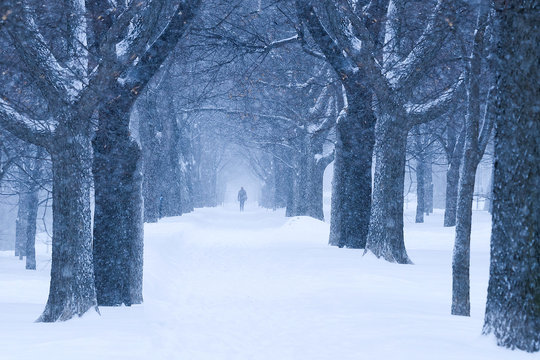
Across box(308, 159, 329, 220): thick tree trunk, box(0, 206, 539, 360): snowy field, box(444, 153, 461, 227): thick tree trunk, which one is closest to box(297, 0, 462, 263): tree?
box(0, 206, 539, 360): snowy field

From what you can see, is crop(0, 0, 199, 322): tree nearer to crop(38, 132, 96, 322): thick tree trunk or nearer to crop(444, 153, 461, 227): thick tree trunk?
crop(38, 132, 96, 322): thick tree trunk

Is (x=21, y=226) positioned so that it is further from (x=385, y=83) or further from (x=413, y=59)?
(x=413, y=59)

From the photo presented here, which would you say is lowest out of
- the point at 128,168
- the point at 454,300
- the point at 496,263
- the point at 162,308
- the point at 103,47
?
the point at 162,308

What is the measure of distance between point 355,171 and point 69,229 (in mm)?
8420

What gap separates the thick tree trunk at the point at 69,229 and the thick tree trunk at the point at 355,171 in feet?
26.5

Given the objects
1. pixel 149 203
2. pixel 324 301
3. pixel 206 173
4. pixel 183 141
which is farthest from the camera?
pixel 206 173

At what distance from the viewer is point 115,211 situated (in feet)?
32.7

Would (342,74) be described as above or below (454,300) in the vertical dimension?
above

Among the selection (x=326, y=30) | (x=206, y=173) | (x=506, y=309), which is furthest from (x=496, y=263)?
(x=206, y=173)

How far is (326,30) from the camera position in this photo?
13.8 m

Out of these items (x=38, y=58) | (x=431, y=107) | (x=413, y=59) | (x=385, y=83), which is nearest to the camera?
(x=38, y=58)

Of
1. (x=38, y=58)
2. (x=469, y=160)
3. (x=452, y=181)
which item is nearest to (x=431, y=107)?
(x=469, y=160)

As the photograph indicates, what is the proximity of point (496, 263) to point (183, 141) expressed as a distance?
115 feet

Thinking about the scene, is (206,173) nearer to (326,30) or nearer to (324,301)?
(326,30)
